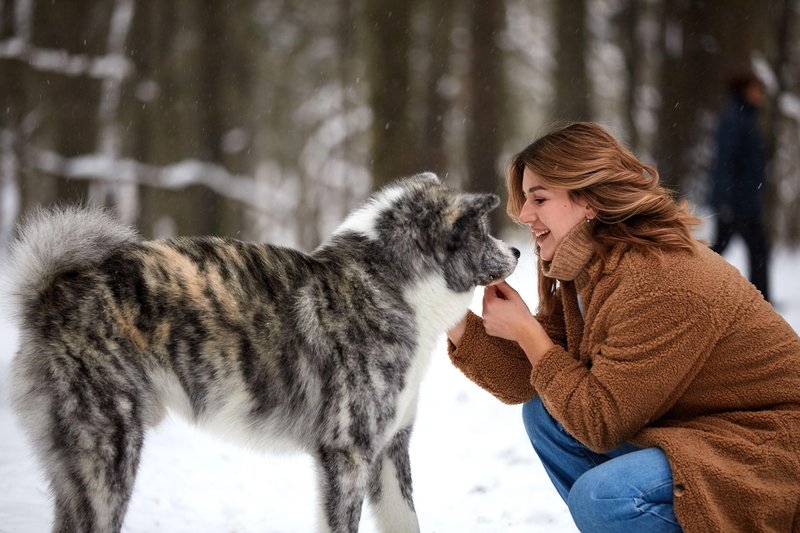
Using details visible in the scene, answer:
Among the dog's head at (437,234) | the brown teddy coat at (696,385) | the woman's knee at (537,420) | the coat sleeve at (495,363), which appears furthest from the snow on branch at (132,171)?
the brown teddy coat at (696,385)

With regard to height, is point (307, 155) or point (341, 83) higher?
point (341, 83)

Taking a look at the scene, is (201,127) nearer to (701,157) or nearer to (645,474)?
(701,157)

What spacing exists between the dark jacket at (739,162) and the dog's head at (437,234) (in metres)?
4.97

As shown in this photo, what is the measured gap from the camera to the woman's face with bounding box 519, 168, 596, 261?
2.65m

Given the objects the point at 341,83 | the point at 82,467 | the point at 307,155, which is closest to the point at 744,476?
the point at 82,467

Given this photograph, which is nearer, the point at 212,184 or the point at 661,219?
the point at 661,219

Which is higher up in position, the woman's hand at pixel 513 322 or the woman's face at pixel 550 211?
the woman's face at pixel 550 211

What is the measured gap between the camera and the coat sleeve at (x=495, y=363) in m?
3.07

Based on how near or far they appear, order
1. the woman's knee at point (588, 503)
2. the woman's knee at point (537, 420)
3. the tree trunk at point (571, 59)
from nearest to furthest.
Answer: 1. the woman's knee at point (588, 503)
2. the woman's knee at point (537, 420)
3. the tree trunk at point (571, 59)

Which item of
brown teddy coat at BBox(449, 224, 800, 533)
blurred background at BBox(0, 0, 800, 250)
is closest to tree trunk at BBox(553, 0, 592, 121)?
blurred background at BBox(0, 0, 800, 250)

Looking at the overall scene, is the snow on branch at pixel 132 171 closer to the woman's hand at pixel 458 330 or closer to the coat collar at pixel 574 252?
the woman's hand at pixel 458 330

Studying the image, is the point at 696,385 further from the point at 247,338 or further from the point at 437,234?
the point at 247,338

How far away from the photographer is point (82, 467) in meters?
2.46

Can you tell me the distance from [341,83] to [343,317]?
12738 mm
